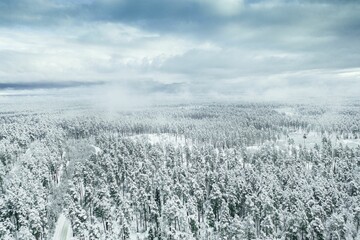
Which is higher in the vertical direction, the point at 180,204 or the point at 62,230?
the point at 180,204

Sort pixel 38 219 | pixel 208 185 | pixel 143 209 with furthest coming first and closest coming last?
pixel 208 185 < pixel 143 209 < pixel 38 219

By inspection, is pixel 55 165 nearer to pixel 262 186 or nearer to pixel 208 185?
pixel 208 185

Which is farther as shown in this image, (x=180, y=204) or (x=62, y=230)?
(x=62, y=230)

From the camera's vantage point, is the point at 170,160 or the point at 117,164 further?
the point at 170,160

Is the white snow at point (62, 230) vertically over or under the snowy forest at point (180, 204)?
under

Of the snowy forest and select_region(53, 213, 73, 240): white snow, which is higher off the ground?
the snowy forest

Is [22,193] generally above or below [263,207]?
above

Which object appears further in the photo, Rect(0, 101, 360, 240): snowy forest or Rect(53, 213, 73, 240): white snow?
Rect(53, 213, 73, 240): white snow

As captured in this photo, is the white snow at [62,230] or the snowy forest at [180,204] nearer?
the snowy forest at [180,204]

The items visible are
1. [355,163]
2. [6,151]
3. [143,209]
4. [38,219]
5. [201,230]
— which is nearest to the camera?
[38,219]

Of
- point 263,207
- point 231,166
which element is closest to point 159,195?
point 263,207
